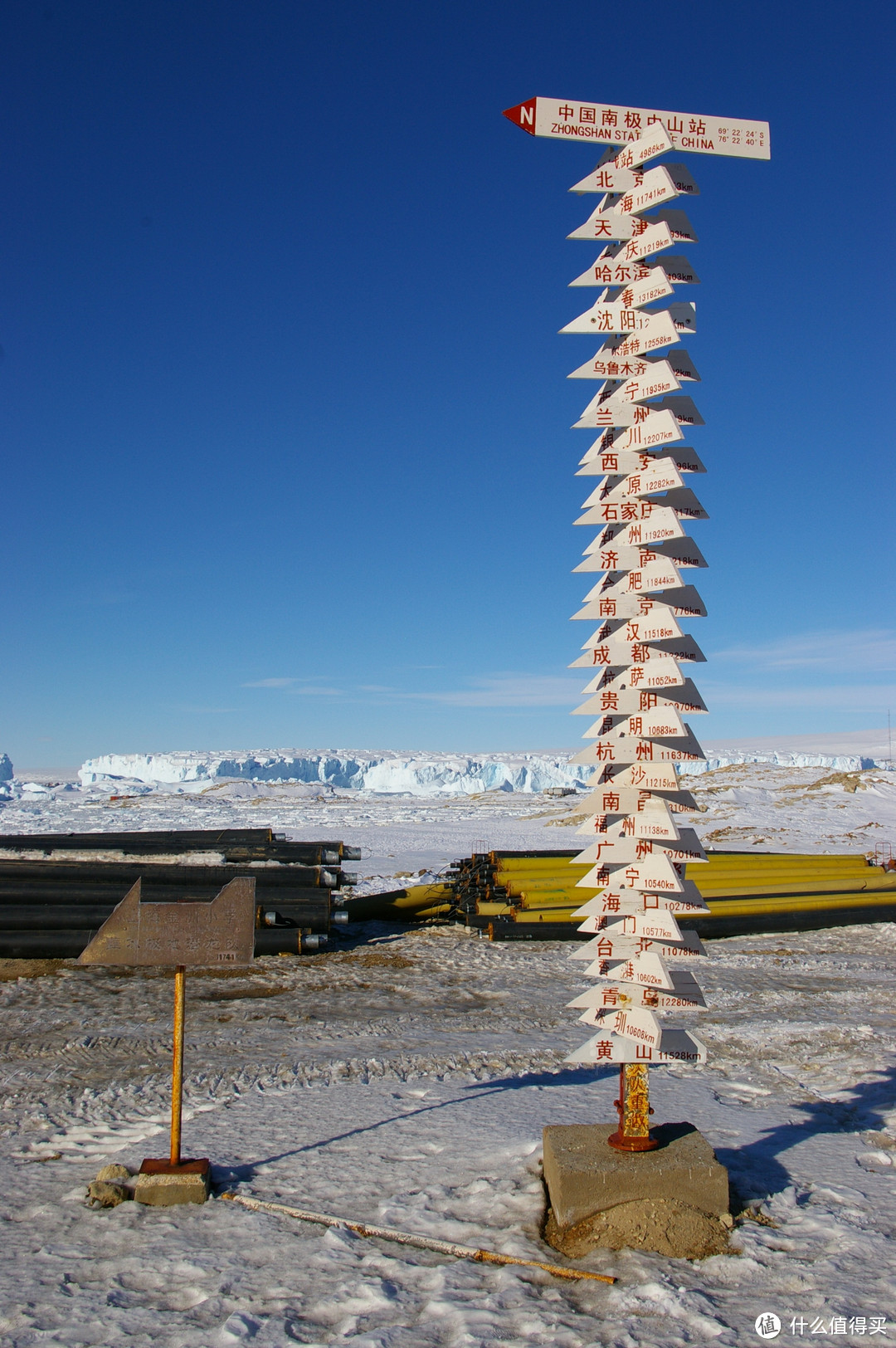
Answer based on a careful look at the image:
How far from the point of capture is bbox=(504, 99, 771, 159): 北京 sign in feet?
15.8

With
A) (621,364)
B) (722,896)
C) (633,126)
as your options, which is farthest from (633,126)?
(722,896)

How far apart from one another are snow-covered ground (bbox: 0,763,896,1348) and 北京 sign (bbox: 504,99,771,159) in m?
5.91

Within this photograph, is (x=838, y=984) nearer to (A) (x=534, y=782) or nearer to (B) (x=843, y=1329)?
(B) (x=843, y=1329)

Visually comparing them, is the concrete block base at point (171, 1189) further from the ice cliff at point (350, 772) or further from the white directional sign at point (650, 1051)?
the ice cliff at point (350, 772)

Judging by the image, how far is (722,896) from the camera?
14914 millimetres

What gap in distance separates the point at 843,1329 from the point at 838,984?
8049mm

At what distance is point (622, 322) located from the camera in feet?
16.5

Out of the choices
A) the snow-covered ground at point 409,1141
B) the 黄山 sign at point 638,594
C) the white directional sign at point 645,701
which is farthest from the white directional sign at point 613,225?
the snow-covered ground at point 409,1141

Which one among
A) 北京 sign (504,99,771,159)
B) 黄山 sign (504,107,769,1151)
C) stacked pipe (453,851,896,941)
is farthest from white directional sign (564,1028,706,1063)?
stacked pipe (453,851,896,941)

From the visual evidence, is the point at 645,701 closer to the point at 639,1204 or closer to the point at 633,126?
the point at 639,1204

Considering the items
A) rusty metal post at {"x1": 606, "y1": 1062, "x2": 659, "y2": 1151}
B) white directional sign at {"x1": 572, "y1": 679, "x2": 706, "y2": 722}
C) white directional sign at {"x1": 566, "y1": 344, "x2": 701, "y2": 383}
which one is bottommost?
rusty metal post at {"x1": 606, "y1": 1062, "x2": 659, "y2": 1151}

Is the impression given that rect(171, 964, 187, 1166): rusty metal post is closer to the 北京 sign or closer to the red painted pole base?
the red painted pole base

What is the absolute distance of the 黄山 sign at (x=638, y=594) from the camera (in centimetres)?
482

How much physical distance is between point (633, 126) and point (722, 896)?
41.6 ft
